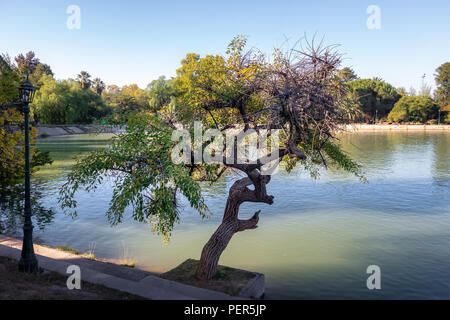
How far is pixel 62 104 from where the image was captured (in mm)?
82375

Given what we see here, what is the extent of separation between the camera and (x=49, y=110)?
266ft

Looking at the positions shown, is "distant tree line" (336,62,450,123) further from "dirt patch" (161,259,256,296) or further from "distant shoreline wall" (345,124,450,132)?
"dirt patch" (161,259,256,296)

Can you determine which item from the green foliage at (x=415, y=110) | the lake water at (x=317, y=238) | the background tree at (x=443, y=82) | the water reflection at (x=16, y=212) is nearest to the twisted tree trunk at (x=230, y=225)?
the lake water at (x=317, y=238)

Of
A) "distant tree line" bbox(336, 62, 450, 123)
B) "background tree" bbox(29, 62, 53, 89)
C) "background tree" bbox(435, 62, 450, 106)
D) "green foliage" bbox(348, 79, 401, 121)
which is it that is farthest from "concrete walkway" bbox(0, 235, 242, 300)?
"background tree" bbox(435, 62, 450, 106)

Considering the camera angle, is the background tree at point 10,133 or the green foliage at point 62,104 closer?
the background tree at point 10,133

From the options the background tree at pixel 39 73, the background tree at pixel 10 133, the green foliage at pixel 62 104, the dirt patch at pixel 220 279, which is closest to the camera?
the dirt patch at pixel 220 279

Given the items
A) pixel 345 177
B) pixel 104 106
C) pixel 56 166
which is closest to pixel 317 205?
pixel 345 177

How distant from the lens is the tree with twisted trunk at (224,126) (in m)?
7.73

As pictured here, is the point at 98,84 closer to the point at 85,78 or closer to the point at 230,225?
the point at 85,78

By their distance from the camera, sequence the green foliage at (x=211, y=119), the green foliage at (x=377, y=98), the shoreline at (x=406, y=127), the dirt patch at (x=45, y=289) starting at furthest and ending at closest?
the green foliage at (x=377, y=98)
the shoreline at (x=406, y=127)
the green foliage at (x=211, y=119)
the dirt patch at (x=45, y=289)

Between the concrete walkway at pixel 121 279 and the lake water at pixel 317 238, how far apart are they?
2664 millimetres

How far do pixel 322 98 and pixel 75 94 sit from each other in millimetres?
89715

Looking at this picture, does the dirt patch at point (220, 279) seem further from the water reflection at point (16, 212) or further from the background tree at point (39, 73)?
the background tree at point (39, 73)
